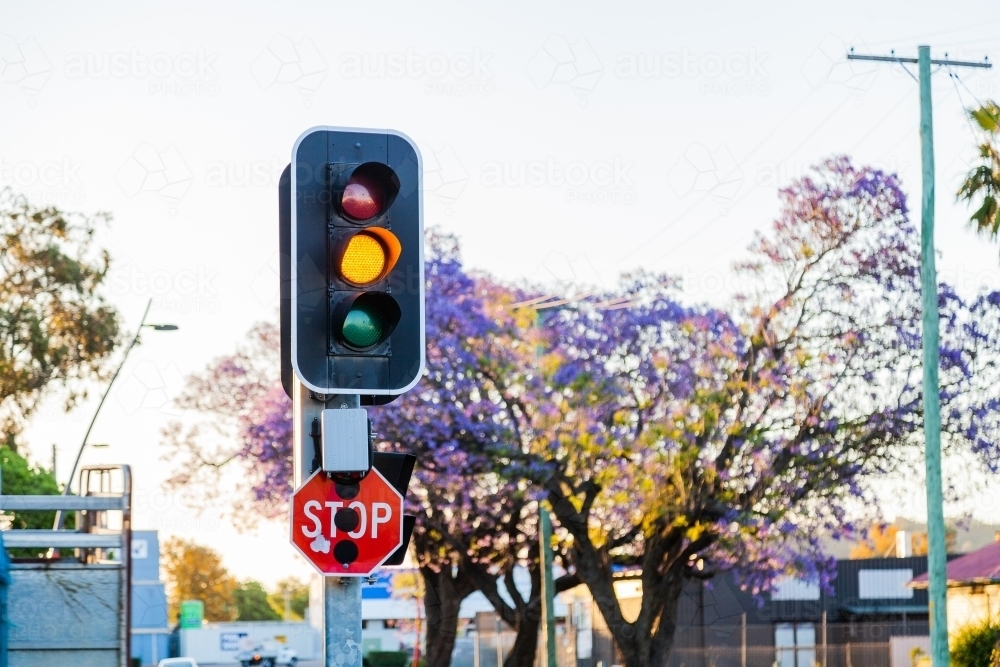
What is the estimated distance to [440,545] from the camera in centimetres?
3522

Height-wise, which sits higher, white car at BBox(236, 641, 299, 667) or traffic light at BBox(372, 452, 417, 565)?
traffic light at BBox(372, 452, 417, 565)

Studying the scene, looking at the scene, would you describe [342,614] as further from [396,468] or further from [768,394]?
[768,394]

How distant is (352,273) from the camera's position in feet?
21.4

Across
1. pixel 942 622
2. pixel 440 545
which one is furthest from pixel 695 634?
pixel 942 622

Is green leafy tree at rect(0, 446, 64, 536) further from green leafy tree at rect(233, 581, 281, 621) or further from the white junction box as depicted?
green leafy tree at rect(233, 581, 281, 621)

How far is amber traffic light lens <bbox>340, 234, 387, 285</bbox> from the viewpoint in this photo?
651cm

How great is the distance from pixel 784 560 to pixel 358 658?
76.8 feet

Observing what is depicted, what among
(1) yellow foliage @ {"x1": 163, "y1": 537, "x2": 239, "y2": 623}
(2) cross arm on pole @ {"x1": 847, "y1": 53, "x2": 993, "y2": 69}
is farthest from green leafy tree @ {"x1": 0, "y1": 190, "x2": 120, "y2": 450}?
(1) yellow foliage @ {"x1": 163, "y1": 537, "x2": 239, "y2": 623}

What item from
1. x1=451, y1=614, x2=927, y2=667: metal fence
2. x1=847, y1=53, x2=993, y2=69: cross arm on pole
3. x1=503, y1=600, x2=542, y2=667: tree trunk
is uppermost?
x1=847, y1=53, x2=993, y2=69: cross arm on pole

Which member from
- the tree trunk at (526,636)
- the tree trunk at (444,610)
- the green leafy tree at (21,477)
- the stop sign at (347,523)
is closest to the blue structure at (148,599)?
the green leafy tree at (21,477)

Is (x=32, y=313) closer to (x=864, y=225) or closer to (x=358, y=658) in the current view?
(x=864, y=225)

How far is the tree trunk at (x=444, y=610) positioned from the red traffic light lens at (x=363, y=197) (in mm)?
31959

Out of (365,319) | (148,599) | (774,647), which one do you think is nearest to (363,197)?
(365,319)

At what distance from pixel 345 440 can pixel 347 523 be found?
400mm
